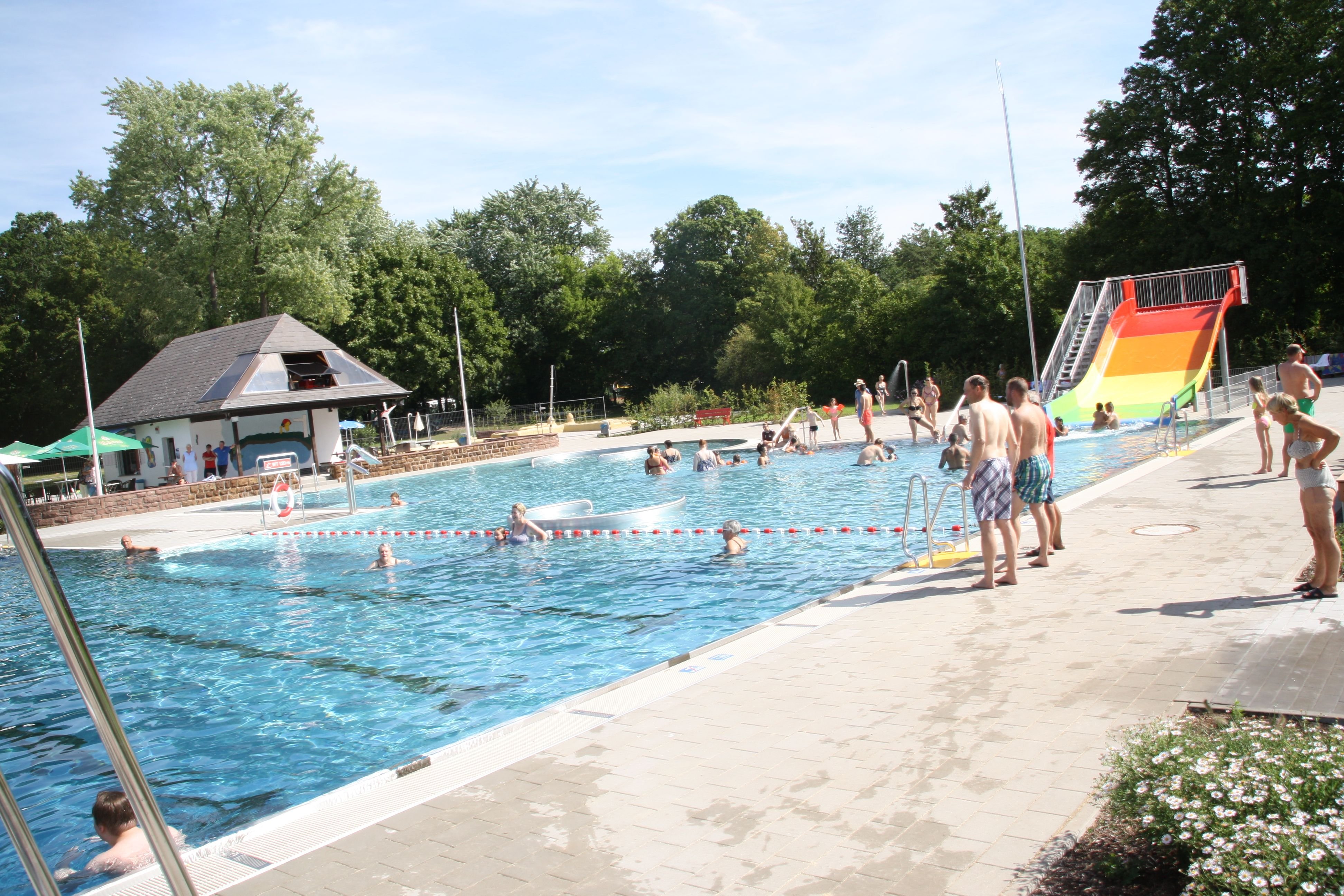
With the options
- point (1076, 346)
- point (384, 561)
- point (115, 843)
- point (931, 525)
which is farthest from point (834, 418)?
point (115, 843)

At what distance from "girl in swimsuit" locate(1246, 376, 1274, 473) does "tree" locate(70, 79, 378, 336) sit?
139 ft

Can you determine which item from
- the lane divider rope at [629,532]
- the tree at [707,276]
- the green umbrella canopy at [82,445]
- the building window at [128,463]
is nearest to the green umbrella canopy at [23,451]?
A: the green umbrella canopy at [82,445]

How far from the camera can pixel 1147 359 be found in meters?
27.3

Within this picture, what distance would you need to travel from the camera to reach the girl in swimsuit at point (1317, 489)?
20.6 ft

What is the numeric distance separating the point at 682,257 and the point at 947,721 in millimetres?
59113

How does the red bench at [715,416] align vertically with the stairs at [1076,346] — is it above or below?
below

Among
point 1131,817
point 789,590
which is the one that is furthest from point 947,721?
point 789,590

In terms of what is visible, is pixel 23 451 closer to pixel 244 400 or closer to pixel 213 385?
pixel 213 385

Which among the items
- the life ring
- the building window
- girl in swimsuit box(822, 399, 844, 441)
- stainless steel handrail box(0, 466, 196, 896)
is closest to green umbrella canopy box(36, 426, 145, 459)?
the building window

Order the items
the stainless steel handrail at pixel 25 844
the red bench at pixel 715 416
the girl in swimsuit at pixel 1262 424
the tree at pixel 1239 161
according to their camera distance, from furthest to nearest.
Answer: the red bench at pixel 715 416 < the tree at pixel 1239 161 < the girl in swimsuit at pixel 1262 424 < the stainless steel handrail at pixel 25 844

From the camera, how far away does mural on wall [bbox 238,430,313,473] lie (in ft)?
116

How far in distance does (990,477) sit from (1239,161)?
36899 mm

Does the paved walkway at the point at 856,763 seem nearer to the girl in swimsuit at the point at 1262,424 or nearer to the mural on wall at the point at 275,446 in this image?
the girl in swimsuit at the point at 1262,424

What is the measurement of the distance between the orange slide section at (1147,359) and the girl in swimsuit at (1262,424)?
31.8 ft
